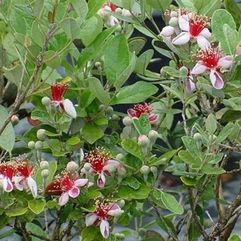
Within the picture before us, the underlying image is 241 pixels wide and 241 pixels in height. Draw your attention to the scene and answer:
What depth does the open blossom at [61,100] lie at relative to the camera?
136cm

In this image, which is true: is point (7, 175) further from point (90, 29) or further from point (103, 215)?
point (90, 29)

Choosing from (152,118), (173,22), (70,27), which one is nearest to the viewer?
(70,27)

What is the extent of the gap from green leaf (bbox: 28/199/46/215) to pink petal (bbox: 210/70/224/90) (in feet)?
1.08

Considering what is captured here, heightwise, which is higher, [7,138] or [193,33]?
[193,33]

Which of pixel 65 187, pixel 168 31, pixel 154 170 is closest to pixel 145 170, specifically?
pixel 154 170

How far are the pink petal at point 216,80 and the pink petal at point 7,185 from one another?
0.36m

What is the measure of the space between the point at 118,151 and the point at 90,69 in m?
0.16

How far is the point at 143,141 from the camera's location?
1.36m

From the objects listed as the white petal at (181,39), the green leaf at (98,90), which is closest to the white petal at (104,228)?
the green leaf at (98,90)

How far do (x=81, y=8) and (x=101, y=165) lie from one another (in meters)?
0.26

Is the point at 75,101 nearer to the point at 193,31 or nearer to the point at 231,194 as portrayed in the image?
the point at 193,31

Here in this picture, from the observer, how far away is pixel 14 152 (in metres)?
1.60

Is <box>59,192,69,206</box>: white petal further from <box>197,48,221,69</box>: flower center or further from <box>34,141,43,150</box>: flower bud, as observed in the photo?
<box>197,48,221,69</box>: flower center

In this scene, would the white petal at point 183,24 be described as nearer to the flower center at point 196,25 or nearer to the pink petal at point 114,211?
the flower center at point 196,25
